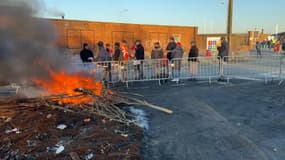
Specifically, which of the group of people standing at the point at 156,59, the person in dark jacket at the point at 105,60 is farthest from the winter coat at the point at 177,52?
the person in dark jacket at the point at 105,60

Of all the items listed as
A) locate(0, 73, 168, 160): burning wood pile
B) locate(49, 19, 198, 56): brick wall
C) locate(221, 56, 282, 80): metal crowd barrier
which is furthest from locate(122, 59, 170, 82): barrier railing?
locate(49, 19, 198, 56): brick wall

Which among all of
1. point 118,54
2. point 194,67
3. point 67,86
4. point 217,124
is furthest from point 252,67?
point 67,86

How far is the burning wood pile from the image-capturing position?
362cm

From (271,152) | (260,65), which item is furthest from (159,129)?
(260,65)

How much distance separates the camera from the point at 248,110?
5898mm

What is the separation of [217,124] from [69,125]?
10.2ft

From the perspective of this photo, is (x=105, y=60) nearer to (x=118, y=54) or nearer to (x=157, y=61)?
(x=118, y=54)

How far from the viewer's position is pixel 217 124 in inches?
194

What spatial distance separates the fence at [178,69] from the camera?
9422 mm

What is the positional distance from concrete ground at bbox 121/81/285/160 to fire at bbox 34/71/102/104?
163 centimetres

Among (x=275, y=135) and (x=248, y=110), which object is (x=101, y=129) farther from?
(x=248, y=110)

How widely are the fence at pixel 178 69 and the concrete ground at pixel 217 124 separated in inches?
60.7

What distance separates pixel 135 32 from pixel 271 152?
817 inches

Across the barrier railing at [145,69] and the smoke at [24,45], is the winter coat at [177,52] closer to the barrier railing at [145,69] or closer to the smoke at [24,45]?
the barrier railing at [145,69]
